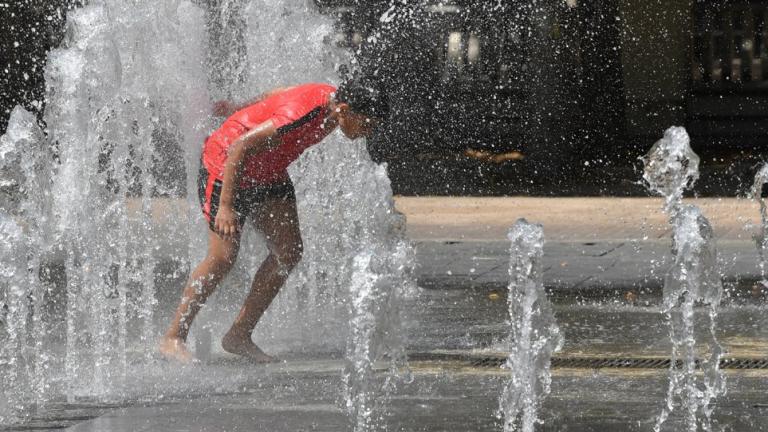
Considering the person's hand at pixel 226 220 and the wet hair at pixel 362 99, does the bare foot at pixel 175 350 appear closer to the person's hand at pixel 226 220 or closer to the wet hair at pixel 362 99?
the person's hand at pixel 226 220

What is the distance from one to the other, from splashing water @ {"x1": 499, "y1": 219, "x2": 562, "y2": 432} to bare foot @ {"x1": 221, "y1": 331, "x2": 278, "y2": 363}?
4.03ft

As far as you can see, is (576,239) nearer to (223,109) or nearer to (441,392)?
(223,109)

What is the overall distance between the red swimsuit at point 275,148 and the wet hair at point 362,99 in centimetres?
14

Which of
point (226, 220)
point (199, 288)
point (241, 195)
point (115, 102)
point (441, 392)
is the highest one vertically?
point (115, 102)

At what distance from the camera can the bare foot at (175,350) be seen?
6863 millimetres

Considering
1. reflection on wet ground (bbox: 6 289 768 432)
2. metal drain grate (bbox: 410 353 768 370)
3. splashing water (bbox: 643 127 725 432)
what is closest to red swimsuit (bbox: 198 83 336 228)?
reflection on wet ground (bbox: 6 289 768 432)

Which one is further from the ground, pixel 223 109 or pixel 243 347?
pixel 223 109

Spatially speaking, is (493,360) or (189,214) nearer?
(493,360)

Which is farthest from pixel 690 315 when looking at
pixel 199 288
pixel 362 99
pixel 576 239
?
pixel 576 239

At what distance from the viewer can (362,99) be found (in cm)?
650

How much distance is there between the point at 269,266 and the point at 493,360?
1055 millimetres

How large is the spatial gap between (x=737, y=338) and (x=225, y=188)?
8.29 ft

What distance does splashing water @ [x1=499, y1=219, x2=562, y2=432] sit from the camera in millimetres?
5840

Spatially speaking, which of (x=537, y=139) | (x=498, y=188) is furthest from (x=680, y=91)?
(x=498, y=188)
